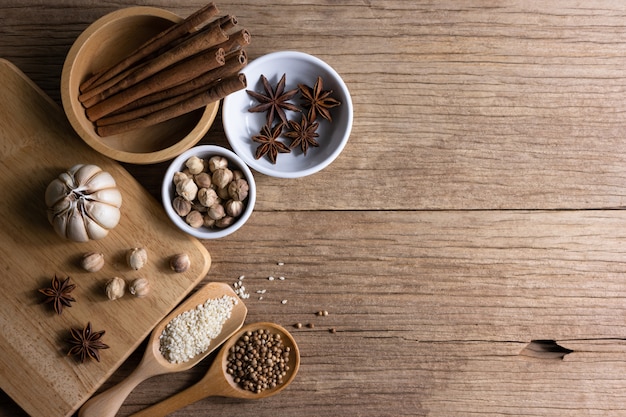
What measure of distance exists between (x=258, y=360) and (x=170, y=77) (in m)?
0.71

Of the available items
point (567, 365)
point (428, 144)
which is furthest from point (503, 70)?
point (567, 365)

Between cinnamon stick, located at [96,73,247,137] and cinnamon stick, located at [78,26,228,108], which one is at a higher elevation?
cinnamon stick, located at [78,26,228,108]

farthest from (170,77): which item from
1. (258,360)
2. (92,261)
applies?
(258,360)

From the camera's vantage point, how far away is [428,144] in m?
1.48

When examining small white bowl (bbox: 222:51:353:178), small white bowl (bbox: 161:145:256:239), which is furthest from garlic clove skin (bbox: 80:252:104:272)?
small white bowl (bbox: 222:51:353:178)

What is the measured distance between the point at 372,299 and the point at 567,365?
21.6 inches

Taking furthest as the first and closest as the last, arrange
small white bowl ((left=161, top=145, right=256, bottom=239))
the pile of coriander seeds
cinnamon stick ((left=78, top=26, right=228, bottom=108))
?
the pile of coriander seeds
small white bowl ((left=161, top=145, right=256, bottom=239))
cinnamon stick ((left=78, top=26, right=228, bottom=108))

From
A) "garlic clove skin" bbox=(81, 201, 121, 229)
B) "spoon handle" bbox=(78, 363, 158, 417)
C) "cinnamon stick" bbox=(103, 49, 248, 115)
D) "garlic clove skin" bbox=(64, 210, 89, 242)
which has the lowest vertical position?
"spoon handle" bbox=(78, 363, 158, 417)

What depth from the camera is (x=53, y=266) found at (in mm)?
1366

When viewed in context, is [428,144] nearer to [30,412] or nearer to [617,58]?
[617,58]

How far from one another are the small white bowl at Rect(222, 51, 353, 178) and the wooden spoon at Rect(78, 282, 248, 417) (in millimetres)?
337

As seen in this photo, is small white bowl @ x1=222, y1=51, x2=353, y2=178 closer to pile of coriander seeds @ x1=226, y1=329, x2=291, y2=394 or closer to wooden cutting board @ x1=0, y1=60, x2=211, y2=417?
wooden cutting board @ x1=0, y1=60, x2=211, y2=417

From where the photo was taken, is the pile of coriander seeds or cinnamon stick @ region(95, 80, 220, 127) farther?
the pile of coriander seeds

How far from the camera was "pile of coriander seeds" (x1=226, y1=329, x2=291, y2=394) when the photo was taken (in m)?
1.42
